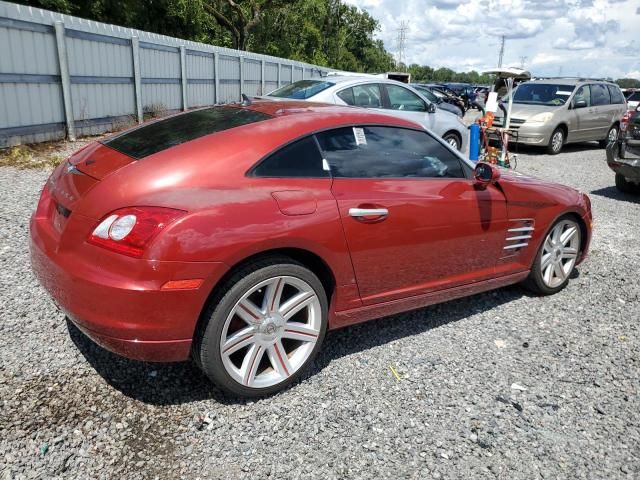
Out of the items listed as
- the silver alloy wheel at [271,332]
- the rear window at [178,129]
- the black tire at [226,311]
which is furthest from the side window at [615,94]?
the black tire at [226,311]

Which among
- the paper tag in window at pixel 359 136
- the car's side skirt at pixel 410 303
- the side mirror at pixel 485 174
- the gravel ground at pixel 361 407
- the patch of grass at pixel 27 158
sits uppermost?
the paper tag in window at pixel 359 136

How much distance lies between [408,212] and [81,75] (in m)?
8.86

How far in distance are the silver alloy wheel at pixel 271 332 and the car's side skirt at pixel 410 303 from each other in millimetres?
235

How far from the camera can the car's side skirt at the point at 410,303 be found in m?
3.15

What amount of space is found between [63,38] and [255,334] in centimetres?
862

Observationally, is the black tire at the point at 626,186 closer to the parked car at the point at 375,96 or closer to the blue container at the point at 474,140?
the blue container at the point at 474,140

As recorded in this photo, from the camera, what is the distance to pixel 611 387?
322 cm

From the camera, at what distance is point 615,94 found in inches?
572

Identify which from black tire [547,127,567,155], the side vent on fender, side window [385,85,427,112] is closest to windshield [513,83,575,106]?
black tire [547,127,567,155]

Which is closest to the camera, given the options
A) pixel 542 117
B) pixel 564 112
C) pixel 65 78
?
pixel 65 78

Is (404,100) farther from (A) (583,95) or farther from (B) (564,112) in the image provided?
(A) (583,95)

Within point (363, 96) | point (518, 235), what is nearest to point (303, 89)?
point (363, 96)

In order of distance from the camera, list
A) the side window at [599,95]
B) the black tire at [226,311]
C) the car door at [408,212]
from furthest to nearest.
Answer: the side window at [599,95]
the car door at [408,212]
the black tire at [226,311]

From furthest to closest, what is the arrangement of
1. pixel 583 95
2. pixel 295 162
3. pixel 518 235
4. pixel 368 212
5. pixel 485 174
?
pixel 583 95 < pixel 518 235 < pixel 485 174 < pixel 368 212 < pixel 295 162
